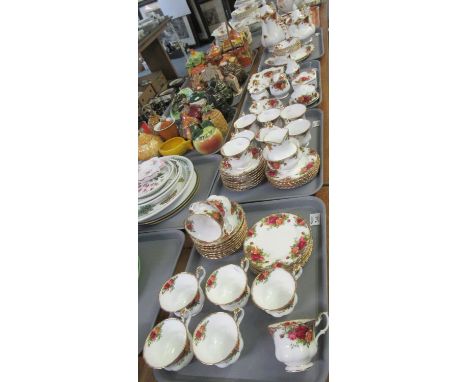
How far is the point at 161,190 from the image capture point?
1246 mm

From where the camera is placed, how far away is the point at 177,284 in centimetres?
93

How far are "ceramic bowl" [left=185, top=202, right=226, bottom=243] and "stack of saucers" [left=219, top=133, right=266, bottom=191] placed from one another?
0.90 feet

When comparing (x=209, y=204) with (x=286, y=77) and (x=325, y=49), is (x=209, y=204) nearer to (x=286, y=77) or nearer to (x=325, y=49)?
(x=286, y=77)

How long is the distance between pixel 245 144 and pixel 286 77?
0.63 meters

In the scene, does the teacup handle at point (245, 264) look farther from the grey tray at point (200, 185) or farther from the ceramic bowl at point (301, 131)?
the ceramic bowl at point (301, 131)

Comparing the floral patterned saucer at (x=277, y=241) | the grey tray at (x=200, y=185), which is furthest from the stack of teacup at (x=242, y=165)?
the floral patterned saucer at (x=277, y=241)

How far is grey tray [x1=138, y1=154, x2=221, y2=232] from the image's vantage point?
4.01 feet

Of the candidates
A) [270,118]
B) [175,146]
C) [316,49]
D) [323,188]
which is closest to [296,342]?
[323,188]

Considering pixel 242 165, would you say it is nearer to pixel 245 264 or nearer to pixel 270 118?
pixel 270 118

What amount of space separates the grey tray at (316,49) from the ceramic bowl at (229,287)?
1.40 meters

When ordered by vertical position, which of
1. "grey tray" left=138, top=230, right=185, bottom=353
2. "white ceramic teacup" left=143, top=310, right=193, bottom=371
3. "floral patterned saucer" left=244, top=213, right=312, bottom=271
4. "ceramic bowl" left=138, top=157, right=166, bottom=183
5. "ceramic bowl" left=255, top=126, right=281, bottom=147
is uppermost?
"ceramic bowl" left=138, top=157, right=166, bottom=183

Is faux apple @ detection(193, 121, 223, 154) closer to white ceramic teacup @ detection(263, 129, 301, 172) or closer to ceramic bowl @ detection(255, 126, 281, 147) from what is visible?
ceramic bowl @ detection(255, 126, 281, 147)

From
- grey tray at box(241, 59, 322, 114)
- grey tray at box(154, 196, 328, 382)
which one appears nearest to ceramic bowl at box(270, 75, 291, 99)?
grey tray at box(241, 59, 322, 114)

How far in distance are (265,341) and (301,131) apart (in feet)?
2.57
